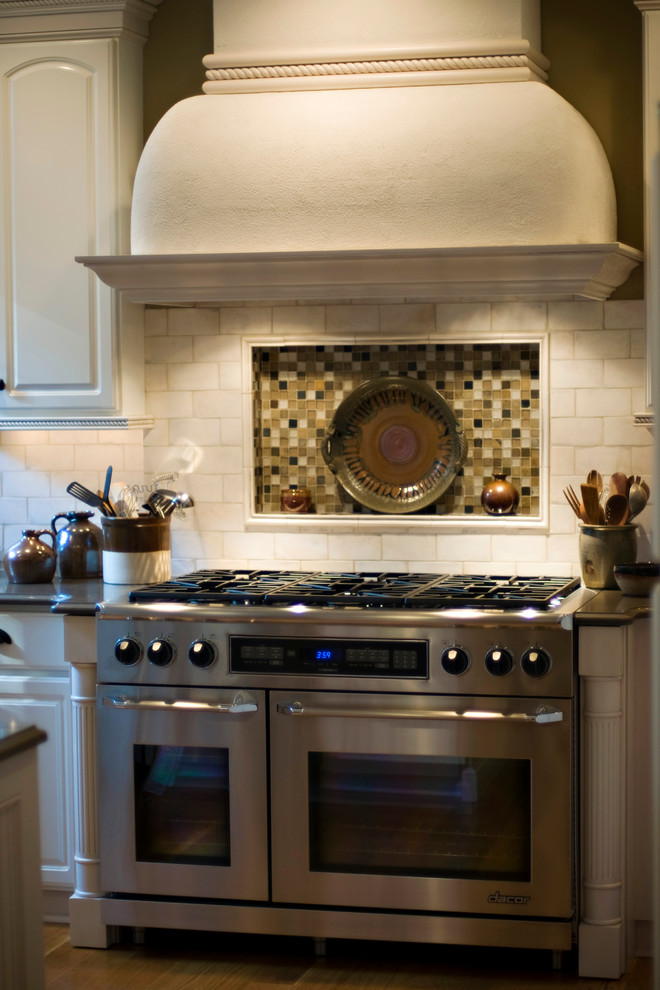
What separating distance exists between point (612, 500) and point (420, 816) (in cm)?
112

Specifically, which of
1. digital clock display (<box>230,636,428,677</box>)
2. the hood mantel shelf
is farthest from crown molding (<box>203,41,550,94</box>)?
digital clock display (<box>230,636,428,677</box>)

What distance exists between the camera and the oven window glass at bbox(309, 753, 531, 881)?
3467 millimetres

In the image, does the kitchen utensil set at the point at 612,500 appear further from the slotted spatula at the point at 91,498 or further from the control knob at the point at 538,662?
the slotted spatula at the point at 91,498

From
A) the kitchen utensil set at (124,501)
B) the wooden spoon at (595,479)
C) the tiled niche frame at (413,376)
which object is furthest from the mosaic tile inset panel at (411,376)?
the kitchen utensil set at (124,501)

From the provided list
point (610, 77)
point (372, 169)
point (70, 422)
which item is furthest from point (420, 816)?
point (610, 77)

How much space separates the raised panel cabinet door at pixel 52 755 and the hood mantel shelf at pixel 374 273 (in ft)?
4.10

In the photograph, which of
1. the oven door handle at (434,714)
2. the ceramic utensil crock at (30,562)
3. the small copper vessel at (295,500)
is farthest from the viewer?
the small copper vessel at (295,500)

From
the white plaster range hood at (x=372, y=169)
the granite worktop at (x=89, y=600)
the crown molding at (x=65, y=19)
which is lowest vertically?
the granite worktop at (x=89, y=600)

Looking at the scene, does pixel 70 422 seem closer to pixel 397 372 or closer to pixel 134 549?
pixel 134 549

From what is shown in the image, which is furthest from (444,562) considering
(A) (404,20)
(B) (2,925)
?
(B) (2,925)

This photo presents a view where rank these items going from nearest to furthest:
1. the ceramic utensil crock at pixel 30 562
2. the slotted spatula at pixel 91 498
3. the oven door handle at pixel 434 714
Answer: the oven door handle at pixel 434 714
the slotted spatula at pixel 91 498
the ceramic utensil crock at pixel 30 562

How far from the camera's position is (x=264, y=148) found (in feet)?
12.6

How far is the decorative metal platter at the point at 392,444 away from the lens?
4.27 meters

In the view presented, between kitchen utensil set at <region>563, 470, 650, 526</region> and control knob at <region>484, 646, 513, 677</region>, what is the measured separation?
672 millimetres
